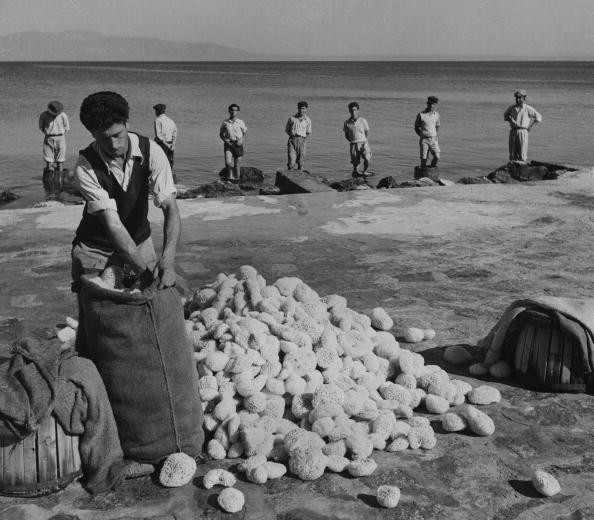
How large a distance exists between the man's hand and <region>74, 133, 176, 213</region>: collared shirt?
1.23 ft

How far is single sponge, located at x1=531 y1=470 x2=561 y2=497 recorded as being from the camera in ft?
11.1

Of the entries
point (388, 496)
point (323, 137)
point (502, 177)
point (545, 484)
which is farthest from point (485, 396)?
point (323, 137)

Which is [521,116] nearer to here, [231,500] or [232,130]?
[232,130]

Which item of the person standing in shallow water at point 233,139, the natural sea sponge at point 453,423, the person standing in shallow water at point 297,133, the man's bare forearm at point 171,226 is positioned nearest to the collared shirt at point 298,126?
the person standing in shallow water at point 297,133

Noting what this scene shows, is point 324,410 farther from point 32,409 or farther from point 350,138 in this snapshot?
point 350,138

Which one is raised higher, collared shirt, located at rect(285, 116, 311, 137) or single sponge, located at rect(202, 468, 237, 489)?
collared shirt, located at rect(285, 116, 311, 137)

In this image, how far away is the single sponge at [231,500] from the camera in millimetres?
3240

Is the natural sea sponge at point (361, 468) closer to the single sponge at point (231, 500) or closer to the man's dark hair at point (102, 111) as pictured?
the single sponge at point (231, 500)

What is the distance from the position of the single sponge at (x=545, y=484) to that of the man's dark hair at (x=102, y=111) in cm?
261

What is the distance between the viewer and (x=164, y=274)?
3.52 m

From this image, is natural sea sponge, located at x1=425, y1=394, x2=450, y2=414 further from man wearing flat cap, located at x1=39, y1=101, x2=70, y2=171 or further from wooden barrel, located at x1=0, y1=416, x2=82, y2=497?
man wearing flat cap, located at x1=39, y1=101, x2=70, y2=171

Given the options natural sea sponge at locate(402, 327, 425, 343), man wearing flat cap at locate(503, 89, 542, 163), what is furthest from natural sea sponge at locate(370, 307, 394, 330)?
man wearing flat cap at locate(503, 89, 542, 163)

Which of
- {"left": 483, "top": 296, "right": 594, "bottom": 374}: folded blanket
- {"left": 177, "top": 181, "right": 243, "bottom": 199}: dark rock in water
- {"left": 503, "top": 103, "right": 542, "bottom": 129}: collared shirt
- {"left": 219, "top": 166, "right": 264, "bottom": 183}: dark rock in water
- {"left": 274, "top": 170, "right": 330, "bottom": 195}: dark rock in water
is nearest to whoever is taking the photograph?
{"left": 483, "top": 296, "right": 594, "bottom": 374}: folded blanket

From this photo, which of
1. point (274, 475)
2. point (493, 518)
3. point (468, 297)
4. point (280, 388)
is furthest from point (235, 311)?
point (468, 297)
